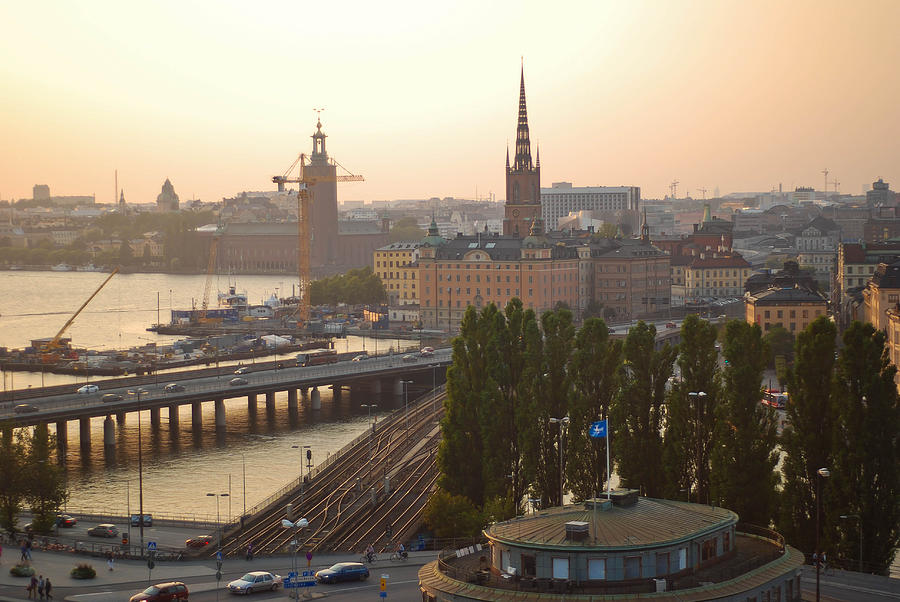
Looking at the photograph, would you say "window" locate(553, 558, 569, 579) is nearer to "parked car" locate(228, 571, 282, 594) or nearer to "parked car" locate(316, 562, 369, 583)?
"parked car" locate(316, 562, 369, 583)

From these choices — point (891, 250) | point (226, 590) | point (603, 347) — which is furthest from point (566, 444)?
point (891, 250)

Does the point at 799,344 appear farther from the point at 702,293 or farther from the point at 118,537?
the point at 702,293

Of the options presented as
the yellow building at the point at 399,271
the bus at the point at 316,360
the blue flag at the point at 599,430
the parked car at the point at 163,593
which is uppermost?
the yellow building at the point at 399,271

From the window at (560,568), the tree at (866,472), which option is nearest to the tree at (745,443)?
the tree at (866,472)

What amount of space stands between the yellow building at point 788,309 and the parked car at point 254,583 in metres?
41.2

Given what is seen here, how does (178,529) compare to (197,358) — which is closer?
(178,529)

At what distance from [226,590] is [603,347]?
9138 millimetres

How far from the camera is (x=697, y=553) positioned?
17.1m

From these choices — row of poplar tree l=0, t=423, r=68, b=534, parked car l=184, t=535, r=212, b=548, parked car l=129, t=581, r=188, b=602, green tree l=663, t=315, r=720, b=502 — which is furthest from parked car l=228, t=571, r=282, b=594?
row of poplar tree l=0, t=423, r=68, b=534

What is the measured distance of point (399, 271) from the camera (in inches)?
3625

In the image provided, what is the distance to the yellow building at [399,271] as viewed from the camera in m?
89.4

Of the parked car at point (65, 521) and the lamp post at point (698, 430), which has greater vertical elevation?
the lamp post at point (698, 430)

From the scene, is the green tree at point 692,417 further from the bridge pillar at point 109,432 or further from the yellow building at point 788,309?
the yellow building at point 788,309

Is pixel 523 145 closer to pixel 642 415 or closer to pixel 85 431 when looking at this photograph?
pixel 85 431
